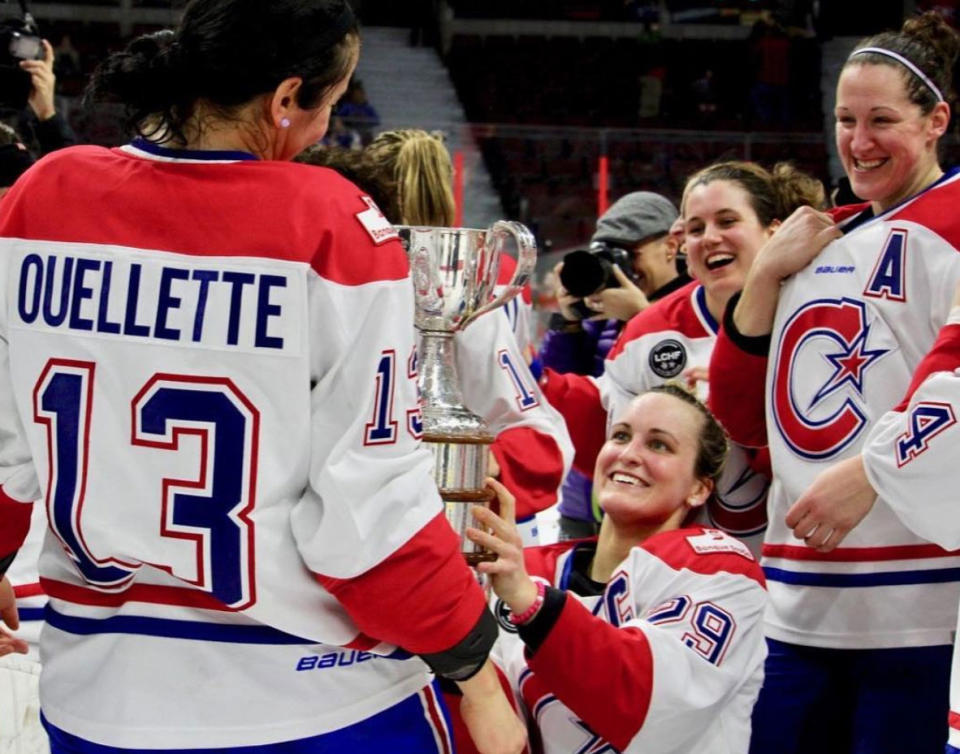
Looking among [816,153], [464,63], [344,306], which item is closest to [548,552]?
[344,306]

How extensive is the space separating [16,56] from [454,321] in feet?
5.16

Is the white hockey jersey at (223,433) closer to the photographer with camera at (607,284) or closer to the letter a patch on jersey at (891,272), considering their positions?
the letter a patch on jersey at (891,272)

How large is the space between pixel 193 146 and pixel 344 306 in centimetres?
22

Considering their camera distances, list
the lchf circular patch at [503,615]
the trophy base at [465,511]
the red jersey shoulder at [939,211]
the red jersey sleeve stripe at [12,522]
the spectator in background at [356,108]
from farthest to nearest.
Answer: the spectator in background at [356,108] → the lchf circular patch at [503,615] → the red jersey shoulder at [939,211] → the trophy base at [465,511] → the red jersey sleeve stripe at [12,522]

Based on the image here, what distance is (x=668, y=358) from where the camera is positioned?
2326 millimetres

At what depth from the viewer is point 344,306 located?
1.17m

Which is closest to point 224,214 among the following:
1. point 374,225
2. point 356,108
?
point 374,225

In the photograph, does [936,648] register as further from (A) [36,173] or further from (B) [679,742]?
(A) [36,173]

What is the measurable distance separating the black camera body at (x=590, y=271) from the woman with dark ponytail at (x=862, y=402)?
2.29 ft

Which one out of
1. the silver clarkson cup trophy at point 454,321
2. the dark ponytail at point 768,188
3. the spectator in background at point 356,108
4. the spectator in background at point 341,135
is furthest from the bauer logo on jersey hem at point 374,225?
the spectator in background at point 356,108

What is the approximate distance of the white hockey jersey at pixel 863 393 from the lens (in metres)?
1.73

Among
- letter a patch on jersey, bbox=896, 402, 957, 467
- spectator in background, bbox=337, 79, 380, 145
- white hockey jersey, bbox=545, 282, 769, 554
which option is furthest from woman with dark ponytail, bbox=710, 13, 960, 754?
spectator in background, bbox=337, 79, 380, 145

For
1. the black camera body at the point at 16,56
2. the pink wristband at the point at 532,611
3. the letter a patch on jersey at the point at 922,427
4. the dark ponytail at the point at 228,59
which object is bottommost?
the pink wristband at the point at 532,611

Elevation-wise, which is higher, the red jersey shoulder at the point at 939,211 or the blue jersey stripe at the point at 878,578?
the red jersey shoulder at the point at 939,211
